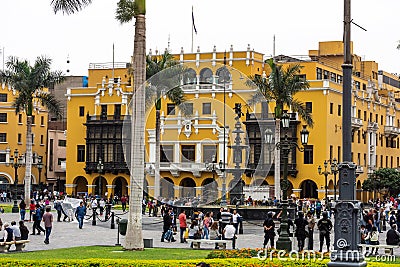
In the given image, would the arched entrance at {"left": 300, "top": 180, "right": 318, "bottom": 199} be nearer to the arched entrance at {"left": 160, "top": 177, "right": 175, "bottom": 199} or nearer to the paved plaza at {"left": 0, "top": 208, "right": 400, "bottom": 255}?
the arched entrance at {"left": 160, "top": 177, "right": 175, "bottom": 199}

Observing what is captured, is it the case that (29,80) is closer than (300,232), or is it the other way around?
(300,232)

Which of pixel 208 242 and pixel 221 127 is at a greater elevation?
pixel 221 127

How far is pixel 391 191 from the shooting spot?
7206cm

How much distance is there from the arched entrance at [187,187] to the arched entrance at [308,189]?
964 centimetres

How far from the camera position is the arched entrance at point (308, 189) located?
6688 cm

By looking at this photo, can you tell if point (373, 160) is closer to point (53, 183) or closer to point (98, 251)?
point (53, 183)

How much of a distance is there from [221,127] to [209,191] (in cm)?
728

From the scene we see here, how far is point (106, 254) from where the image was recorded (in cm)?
2245

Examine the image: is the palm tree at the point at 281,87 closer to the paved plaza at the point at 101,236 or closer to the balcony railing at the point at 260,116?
the paved plaza at the point at 101,236

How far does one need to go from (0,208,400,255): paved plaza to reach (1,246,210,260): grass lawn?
2.16m

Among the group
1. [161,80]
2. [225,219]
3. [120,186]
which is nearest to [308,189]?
[120,186]

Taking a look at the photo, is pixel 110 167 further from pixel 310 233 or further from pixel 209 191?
pixel 310 233

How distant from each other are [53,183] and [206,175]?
78.8 ft

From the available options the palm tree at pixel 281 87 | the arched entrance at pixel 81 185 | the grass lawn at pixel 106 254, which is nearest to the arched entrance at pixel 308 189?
the palm tree at pixel 281 87
